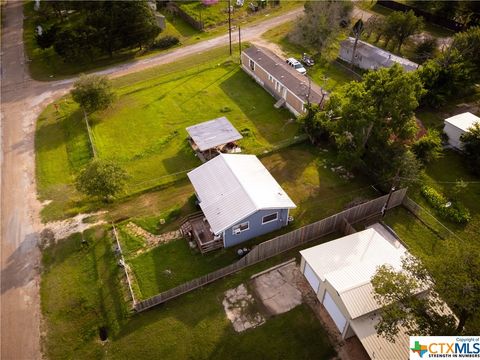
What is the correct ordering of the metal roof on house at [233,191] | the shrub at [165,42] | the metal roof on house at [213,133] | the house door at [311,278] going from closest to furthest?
1. the house door at [311,278]
2. the metal roof on house at [233,191]
3. the metal roof on house at [213,133]
4. the shrub at [165,42]

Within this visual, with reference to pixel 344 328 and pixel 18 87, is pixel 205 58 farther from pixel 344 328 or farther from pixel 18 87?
pixel 344 328

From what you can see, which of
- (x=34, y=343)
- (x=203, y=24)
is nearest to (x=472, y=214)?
(x=34, y=343)

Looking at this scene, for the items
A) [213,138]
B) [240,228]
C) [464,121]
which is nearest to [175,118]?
[213,138]

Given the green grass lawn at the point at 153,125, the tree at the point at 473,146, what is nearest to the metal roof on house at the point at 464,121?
the tree at the point at 473,146

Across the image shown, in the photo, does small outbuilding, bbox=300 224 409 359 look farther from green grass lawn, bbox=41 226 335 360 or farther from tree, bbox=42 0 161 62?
tree, bbox=42 0 161 62

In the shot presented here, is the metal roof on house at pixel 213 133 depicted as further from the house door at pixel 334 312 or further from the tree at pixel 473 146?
the tree at pixel 473 146

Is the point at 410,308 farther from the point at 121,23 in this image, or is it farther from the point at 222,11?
the point at 222,11
